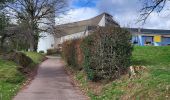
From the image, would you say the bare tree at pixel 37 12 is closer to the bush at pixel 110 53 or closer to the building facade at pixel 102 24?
the building facade at pixel 102 24

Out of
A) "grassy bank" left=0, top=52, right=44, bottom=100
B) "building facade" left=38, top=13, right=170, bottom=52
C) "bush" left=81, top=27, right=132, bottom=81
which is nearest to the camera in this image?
"grassy bank" left=0, top=52, right=44, bottom=100

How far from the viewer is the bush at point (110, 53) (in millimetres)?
20031

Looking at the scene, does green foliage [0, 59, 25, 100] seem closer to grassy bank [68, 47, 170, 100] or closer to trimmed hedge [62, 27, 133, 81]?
grassy bank [68, 47, 170, 100]

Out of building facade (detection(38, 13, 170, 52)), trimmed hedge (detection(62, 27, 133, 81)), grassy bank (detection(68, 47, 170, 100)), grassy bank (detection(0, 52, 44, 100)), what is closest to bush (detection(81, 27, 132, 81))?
Answer: trimmed hedge (detection(62, 27, 133, 81))

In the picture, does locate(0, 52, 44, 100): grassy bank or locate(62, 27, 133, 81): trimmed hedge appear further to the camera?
locate(62, 27, 133, 81): trimmed hedge

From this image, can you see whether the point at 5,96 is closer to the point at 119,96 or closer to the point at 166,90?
the point at 119,96

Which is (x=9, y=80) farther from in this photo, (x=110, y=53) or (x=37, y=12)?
(x=37, y=12)

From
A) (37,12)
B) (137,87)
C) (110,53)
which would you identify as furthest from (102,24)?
(137,87)

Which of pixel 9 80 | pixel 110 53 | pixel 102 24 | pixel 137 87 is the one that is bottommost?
pixel 9 80

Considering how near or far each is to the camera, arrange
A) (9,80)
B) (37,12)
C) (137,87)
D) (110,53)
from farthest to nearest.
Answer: (37,12), (9,80), (110,53), (137,87)

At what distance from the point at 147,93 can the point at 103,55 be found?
707cm

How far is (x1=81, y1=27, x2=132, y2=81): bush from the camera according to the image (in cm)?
2003

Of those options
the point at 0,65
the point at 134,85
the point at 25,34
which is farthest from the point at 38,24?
the point at 134,85

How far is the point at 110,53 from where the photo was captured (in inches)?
796
